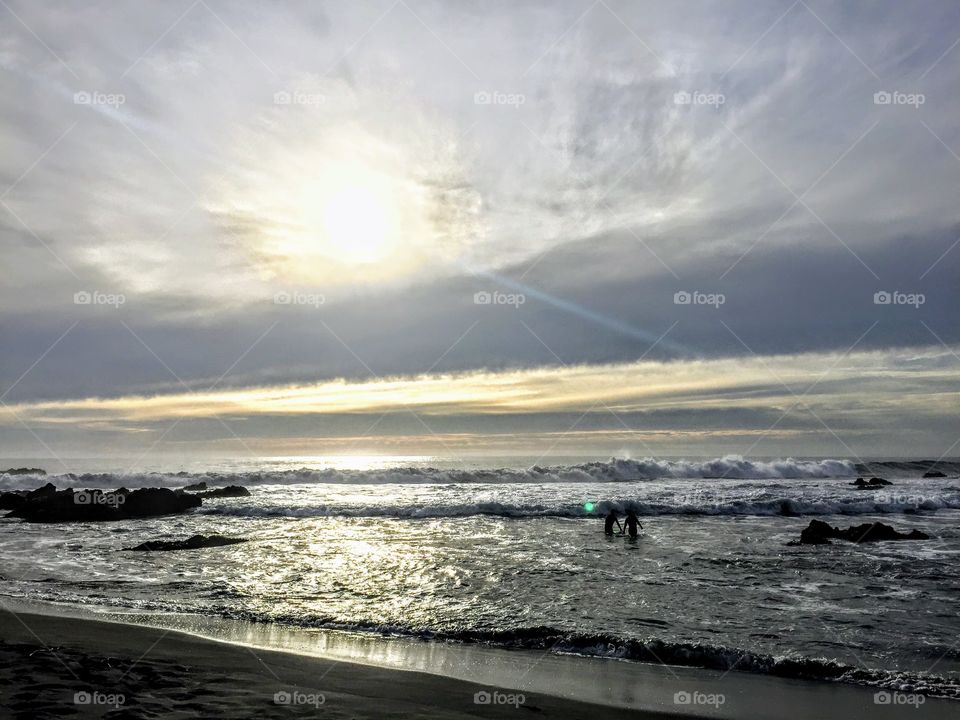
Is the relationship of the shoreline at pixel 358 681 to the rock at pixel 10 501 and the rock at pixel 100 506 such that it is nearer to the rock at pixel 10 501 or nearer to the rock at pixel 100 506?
the rock at pixel 100 506

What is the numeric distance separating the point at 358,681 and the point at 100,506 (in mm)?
34505

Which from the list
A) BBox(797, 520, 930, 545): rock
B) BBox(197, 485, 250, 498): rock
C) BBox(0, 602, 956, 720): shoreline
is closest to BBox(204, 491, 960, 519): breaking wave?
BBox(197, 485, 250, 498): rock

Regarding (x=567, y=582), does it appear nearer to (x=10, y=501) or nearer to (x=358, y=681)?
(x=358, y=681)

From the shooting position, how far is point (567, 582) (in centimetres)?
1669

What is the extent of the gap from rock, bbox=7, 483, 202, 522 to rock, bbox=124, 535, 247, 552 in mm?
14343

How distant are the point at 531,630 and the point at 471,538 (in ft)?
47.8

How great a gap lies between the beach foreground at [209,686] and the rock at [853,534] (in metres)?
19.9

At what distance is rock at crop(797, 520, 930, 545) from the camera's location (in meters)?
24.0

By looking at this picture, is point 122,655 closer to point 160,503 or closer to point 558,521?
point 558,521

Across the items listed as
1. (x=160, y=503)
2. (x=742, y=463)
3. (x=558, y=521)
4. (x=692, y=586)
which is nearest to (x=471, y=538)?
(x=558, y=521)

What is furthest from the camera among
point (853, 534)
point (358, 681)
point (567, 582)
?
point (853, 534)

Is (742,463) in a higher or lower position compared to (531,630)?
higher

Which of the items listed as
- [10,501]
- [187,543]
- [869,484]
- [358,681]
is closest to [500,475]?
[869,484]

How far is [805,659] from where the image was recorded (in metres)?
10.2
